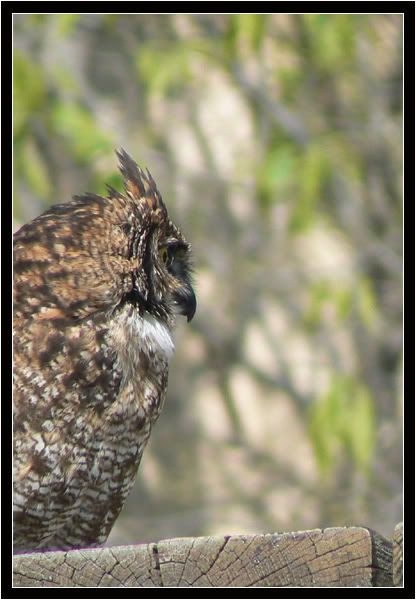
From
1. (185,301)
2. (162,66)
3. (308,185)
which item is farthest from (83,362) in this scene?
(162,66)

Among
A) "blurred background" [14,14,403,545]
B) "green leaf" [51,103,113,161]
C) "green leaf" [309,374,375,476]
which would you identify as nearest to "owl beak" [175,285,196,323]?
"green leaf" [309,374,375,476]

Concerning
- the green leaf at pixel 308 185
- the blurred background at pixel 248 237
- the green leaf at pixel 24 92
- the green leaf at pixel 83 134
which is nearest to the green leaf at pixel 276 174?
the green leaf at pixel 308 185

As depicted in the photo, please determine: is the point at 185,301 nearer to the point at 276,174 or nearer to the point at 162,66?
the point at 276,174

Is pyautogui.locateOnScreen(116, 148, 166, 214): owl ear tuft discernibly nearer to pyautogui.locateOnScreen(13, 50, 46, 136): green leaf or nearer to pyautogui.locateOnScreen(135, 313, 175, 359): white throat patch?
pyautogui.locateOnScreen(135, 313, 175, 359): white throat patch

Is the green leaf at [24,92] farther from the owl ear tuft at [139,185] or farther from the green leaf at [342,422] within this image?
the owl ear tuft at [139,185]

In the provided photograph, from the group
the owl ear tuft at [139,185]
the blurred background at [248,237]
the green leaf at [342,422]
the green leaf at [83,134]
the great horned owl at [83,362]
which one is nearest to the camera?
the great horned owl at [83,362]

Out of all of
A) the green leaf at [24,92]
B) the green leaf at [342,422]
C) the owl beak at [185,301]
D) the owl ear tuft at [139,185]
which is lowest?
the owl beak at [185,301]

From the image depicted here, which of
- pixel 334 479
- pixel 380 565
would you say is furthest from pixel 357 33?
pixel 380 565
